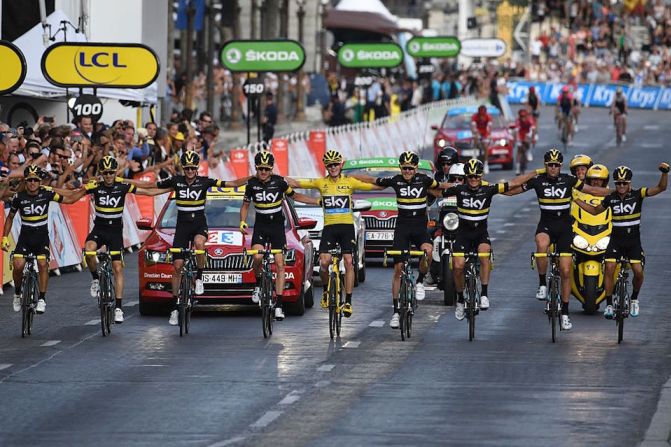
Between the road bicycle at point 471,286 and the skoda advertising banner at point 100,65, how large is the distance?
11005 mm

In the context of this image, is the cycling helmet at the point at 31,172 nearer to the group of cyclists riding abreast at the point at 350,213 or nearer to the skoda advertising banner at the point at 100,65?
the group of cyclists riding abreast at the point at 350,213

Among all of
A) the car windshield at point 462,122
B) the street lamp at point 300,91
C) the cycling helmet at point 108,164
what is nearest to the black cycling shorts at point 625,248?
the cycling helmet at point 108,164

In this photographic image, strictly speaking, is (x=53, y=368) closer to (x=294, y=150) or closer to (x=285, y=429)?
(x=285, y=429)

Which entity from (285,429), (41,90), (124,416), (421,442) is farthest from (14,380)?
(41,90)

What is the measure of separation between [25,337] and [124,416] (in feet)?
17.3

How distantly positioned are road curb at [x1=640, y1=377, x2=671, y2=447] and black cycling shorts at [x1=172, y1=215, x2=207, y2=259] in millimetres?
6145

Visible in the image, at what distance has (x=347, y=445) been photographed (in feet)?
43.0

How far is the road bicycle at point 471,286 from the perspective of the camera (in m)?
19.0

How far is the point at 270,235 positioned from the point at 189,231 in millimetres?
851

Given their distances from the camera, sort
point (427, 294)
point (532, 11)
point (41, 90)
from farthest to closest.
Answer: point (532, 11)
point (41, 90)
point (427, 294)

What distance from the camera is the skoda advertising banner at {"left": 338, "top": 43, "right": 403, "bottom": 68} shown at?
164 feet

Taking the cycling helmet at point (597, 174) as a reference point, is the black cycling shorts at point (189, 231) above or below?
below

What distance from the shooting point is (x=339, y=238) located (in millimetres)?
19531

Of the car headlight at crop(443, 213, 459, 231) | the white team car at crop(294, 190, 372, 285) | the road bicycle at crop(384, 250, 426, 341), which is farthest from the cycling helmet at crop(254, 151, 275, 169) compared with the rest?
the white team car at crop(294, 190, 372, 285)
